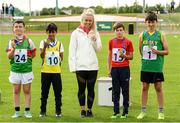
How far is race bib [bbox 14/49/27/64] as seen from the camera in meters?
8.56

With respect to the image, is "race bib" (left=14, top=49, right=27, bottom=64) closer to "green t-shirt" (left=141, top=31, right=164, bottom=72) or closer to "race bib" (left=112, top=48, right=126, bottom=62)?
"race bib" (left=112, top=48, right=126, bottom=62)

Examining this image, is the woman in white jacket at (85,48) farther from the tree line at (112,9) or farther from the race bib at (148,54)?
the tree line at (112,9)

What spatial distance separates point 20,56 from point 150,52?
2250mm

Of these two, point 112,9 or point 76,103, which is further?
point 112,9

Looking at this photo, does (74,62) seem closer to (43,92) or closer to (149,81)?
(43,92)

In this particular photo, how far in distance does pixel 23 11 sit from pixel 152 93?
9618cm

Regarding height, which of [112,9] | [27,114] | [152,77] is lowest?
[112,9]

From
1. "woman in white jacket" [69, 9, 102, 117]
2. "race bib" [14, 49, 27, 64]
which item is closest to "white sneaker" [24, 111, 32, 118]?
"race bib" [14, 49, 27, 64]

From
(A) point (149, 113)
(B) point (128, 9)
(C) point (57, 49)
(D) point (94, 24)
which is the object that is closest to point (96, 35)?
(D) point (94, 24)

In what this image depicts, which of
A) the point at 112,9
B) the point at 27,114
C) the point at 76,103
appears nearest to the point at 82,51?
the point at 27,114

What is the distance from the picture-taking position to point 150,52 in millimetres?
8508

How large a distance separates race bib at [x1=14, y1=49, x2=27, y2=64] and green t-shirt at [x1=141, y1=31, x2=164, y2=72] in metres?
2.06

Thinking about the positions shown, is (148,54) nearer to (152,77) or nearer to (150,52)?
(150,52)

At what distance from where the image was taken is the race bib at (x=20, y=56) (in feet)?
28.1
